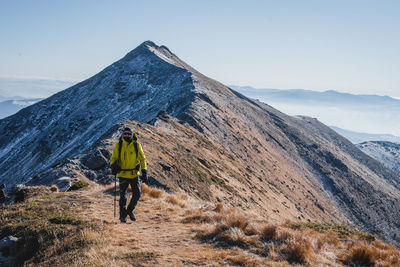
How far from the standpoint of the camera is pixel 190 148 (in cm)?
3275

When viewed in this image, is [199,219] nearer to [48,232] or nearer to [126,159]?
[126,159]

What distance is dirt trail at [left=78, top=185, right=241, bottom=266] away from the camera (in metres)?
6.57

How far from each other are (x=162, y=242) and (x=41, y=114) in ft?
275

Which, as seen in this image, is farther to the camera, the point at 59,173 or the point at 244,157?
the point at 244,157

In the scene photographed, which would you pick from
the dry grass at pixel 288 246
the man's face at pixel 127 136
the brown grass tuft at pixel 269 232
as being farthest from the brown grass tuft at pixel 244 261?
the man's face at pixel 127 136

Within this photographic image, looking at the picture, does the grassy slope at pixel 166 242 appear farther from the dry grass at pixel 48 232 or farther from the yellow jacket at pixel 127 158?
the yellow jacket at pixel 127 158

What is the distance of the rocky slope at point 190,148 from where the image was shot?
2600 cm

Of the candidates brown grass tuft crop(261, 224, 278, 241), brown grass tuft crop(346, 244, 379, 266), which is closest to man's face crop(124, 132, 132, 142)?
brown grass tuft crop(261, 224, 278, 241)

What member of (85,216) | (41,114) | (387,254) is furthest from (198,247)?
(41,114)

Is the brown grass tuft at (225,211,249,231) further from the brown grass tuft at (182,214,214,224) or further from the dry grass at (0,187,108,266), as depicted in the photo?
the dry grass at (0,187,108,266)

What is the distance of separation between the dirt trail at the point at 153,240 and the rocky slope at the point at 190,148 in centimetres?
692

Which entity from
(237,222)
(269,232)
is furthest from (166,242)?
(269,232)

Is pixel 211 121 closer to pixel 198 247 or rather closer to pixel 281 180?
pixel 281 180

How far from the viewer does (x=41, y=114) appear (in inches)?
3091
